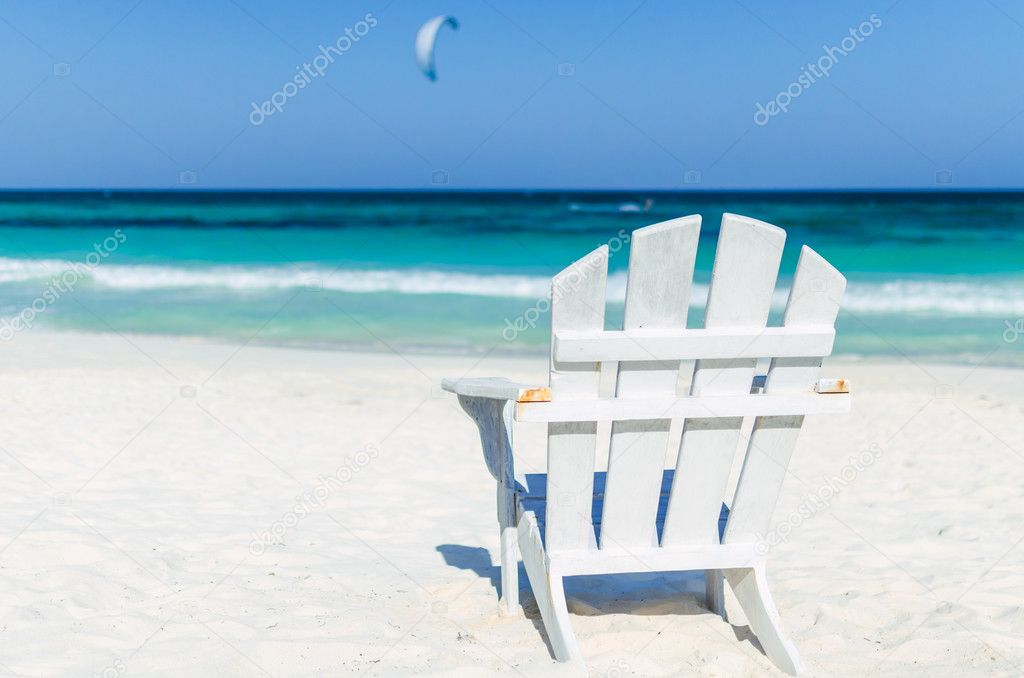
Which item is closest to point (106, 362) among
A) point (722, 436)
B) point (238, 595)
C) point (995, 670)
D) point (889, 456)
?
point (238, 595)

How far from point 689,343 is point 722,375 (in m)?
0.16

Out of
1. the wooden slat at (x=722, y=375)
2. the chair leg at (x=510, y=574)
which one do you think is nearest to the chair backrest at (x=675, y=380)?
the wooden slat at (x=722, y=375)

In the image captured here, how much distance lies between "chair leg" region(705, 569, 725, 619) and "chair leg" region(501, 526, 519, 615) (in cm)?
64

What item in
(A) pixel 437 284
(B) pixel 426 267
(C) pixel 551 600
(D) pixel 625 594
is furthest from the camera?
(B) pixel 426 267

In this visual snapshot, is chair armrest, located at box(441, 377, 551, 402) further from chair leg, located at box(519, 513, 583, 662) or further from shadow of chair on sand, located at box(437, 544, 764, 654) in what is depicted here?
shadow of chair on sand, located at box(437, 544, 764, 654)

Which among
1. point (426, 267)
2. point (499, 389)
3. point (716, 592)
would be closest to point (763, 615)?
point (716, 592)

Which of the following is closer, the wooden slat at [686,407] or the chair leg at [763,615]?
the wooden slat at [686,407]

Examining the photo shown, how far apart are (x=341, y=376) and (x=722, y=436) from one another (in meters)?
5.47

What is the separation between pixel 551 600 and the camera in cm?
261

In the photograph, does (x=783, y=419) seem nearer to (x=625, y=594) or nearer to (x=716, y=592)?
(x=716, y=592)

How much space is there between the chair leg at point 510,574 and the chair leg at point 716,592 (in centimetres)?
64

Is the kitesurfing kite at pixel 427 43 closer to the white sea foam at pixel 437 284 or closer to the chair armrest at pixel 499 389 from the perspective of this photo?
the white sea foam at pixel 437 284

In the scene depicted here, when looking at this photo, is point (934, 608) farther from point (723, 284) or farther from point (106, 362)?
point (106, 362)

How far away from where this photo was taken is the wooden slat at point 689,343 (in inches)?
Result: 90.5
